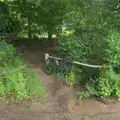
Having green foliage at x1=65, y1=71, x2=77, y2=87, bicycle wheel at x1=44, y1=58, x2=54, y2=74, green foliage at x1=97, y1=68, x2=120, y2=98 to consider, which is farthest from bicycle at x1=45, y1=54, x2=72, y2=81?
green foliage at x1=97, y1=68, x2=120, y2=98

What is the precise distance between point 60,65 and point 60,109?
1.30 metres

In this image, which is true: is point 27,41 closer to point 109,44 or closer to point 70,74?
point 70,74

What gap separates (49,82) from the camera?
208 inches

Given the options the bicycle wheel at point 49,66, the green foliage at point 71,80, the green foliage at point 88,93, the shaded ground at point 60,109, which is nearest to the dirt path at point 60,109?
the shaded ground at point 60,109

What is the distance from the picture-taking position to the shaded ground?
13.6 ft

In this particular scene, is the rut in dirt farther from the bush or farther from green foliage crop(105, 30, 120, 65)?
green foliage crop(105, 30, 120, 65)

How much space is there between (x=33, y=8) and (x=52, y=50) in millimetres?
1417

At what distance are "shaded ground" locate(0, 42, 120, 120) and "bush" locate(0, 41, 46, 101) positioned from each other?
0.17 meters

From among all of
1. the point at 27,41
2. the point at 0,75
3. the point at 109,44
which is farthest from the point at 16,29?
the point at 109,44

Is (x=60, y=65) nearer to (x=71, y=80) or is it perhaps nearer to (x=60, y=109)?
(x=71, y=80)

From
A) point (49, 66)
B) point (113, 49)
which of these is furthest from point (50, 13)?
point (113, 49)

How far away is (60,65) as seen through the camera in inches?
213

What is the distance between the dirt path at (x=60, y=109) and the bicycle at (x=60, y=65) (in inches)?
20.3

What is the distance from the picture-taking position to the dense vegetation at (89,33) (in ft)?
15.1
